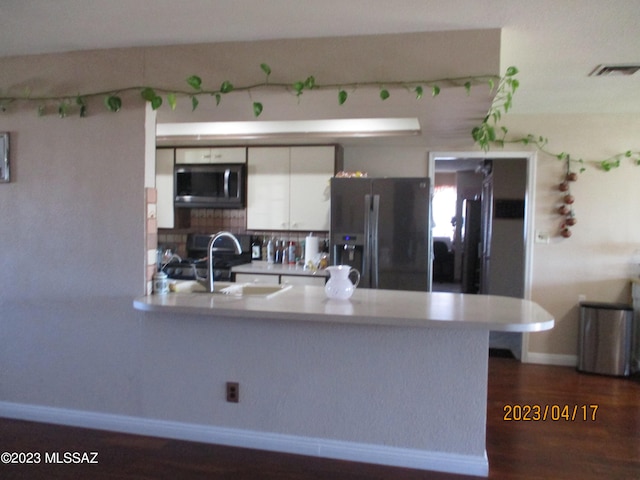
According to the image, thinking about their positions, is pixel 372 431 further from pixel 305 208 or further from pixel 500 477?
pixel 305 208

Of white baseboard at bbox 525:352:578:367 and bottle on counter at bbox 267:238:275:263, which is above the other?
bottle on counter at bbox 267:238:275:263

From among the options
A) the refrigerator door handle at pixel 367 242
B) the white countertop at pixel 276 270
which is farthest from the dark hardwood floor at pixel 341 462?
the white countertop at pixel 276 270

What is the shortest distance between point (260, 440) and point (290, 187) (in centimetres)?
238

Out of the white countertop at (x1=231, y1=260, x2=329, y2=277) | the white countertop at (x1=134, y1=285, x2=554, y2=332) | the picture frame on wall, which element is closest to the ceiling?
the picture frame on wall

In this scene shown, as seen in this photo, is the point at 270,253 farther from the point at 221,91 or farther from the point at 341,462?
the point at 341,462

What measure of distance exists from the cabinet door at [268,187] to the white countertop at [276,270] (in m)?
0.39

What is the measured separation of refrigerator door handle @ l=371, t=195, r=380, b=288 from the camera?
355 cm

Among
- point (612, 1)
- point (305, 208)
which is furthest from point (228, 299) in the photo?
point (612, 1)

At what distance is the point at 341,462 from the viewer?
7.22 ft

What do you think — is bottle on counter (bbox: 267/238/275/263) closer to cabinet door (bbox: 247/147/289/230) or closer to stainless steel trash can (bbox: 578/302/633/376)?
cabinet door (bbox: 247/147/289/230)

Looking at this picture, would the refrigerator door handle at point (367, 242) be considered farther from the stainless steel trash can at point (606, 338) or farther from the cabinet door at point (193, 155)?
the stainless steel trash can at point (606, 338)

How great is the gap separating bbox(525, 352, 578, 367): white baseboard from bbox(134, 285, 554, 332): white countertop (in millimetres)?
1989

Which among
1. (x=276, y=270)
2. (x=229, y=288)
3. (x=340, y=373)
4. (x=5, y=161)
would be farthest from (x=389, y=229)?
(x=5, y=161)

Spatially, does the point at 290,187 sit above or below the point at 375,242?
above
